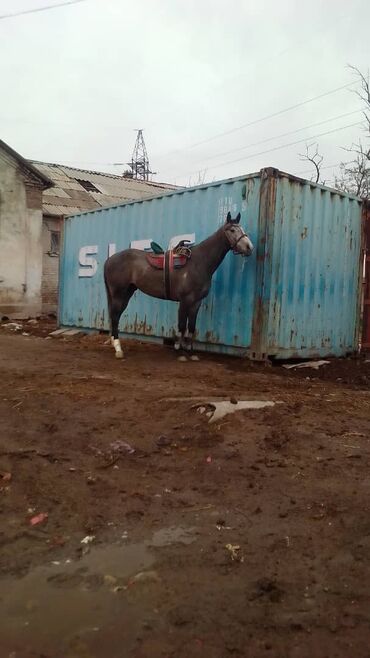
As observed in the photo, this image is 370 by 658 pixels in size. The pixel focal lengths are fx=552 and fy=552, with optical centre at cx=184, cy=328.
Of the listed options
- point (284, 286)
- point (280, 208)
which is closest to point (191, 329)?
point (284, 286)

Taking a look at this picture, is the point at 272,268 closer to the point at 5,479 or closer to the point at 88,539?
the point at 5,479

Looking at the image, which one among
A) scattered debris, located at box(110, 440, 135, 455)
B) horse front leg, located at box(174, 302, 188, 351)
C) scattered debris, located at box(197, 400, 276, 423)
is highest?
horse front leg, located at box(174, 302, 188, 351)

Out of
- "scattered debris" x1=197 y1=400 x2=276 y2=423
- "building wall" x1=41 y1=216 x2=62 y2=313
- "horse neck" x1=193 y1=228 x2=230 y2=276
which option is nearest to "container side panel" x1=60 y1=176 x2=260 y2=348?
"horse neck" x1=193 y1=228 x2=230 y2=276

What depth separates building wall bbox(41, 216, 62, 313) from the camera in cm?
1950

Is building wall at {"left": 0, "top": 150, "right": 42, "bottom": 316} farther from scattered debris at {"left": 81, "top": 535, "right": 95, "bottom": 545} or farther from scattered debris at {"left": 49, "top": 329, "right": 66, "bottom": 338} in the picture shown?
scattered debris at {"left": 81, "top": 535, "right": 95, "bottom": 545}

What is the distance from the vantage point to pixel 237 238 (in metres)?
7.13

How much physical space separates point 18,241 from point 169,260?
444 inches

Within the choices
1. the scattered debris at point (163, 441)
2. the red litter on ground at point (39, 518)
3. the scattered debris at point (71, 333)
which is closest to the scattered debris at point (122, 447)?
the scattered debris at point (163, 441)

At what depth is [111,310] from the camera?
8539 mm

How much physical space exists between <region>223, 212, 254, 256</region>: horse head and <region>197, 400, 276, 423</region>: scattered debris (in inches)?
106

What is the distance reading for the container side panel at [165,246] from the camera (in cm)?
768

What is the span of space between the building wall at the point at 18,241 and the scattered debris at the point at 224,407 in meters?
13.9

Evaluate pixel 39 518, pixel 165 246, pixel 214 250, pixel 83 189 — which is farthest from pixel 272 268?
pixel 83 189

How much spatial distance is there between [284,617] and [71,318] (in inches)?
403
